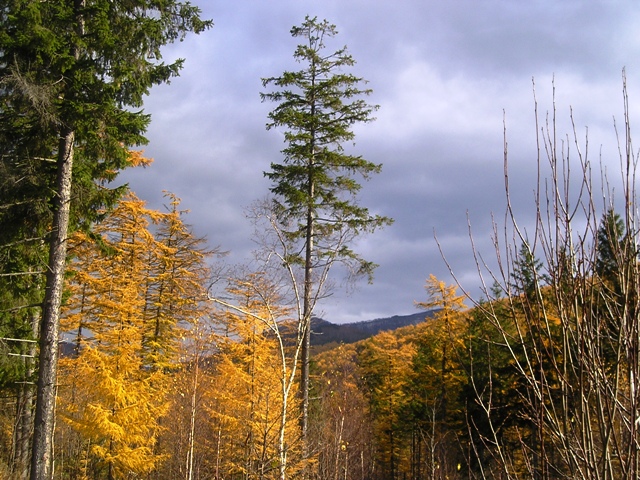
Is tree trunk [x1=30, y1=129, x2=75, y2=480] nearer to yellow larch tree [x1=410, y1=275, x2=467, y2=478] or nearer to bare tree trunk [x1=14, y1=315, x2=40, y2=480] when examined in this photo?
bare tree trunk [x1=14, y1=315, x2=40, y2=480]

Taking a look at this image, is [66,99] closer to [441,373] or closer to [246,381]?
[246,381]

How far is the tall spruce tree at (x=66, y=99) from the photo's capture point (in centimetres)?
836

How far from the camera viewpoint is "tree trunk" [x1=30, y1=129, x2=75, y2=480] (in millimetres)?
7984

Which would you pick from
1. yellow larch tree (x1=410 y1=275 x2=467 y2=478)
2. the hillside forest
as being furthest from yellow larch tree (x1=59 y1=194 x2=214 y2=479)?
yellow larch tree (x1=410 y1=275 x2=467 y2=478)

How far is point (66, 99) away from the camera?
29.2 ft

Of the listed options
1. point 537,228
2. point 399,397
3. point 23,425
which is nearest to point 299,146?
point 23,425

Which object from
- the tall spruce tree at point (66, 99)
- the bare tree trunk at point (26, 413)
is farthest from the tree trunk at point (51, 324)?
the bare tree trunk at point (26, 413)

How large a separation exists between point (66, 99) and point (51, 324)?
404 centimetres

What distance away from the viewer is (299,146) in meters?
15.4

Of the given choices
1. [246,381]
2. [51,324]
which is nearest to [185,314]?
[246,381]

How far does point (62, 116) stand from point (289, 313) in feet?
28.9

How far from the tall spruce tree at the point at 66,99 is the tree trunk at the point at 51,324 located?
0.02 metres

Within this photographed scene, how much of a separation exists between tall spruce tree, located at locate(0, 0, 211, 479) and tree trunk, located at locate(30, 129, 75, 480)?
16mm

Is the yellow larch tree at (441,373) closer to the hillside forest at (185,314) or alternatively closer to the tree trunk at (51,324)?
the hillside forest at (185,314)
